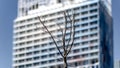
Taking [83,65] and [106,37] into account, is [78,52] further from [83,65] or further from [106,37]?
[106,37]

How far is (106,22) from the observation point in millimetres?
188750

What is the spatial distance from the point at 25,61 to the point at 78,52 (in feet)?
94.1

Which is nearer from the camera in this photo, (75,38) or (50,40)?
(75,38)

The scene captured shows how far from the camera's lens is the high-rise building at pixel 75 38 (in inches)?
6860

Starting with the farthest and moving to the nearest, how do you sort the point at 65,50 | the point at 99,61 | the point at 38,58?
the point at 38,58
the point at 99,61
the point at 65,50

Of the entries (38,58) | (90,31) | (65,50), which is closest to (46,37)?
(38,58)

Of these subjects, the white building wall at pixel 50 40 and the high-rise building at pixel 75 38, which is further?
the white building wall at pixel 50 40

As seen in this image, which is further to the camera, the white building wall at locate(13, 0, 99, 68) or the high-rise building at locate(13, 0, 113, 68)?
the white building wall at locate(13, 0, 99, 68)

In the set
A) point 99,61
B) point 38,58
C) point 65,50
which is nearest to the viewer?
point 65,50

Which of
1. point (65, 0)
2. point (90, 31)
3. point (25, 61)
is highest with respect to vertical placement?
point (65, 0)

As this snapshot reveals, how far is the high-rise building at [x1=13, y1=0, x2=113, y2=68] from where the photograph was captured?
6860 inches

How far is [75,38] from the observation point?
179 m

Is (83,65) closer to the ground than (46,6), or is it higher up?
closer to the ground

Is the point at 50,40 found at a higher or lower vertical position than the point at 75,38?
lower
